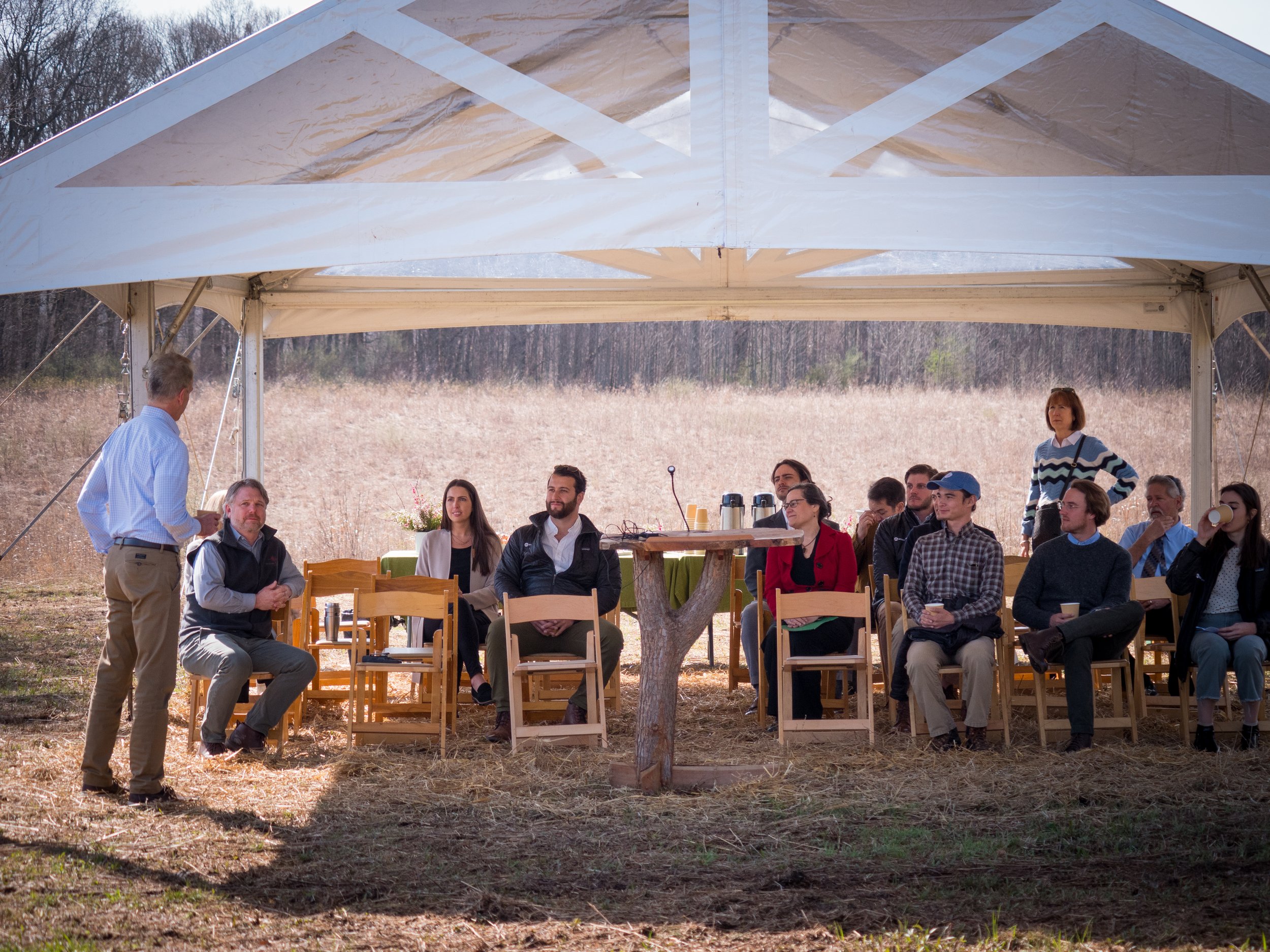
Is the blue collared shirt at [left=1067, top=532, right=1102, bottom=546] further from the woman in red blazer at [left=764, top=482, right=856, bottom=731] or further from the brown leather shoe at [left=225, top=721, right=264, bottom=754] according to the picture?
the brown leather shoe at [left=225, top=721, right=264, bottom=754]

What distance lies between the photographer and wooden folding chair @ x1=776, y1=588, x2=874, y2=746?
5.30 meters

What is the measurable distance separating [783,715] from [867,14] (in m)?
2.92

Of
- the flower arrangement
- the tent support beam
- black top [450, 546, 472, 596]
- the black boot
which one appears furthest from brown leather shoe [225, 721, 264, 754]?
the black boot

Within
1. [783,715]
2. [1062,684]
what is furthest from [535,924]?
[1062,684]

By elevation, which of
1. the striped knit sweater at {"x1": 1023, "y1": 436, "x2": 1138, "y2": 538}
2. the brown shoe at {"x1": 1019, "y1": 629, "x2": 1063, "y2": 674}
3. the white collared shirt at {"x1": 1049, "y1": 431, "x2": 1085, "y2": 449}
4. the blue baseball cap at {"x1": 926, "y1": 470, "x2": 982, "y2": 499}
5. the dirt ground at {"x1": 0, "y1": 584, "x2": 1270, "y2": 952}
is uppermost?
the white collared shirt at {"x1": 1049, "y1": 431, "x2": 1085, "y2": 449}

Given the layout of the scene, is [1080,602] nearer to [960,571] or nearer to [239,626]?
[960,571]

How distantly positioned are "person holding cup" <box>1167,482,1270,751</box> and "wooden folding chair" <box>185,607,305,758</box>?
3.95 metres

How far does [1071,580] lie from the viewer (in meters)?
5.51

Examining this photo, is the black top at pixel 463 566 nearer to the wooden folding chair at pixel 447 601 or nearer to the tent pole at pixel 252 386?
the wooden folding chair at pixel 447 601

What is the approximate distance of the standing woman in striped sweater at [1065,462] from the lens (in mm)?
6828

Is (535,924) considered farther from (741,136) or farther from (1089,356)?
(1089,356)

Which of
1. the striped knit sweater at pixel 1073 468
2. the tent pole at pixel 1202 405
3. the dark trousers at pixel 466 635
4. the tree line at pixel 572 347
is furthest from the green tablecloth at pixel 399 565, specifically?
the tree line at pixel 572 347

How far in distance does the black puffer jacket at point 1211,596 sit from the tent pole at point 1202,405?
250 cm

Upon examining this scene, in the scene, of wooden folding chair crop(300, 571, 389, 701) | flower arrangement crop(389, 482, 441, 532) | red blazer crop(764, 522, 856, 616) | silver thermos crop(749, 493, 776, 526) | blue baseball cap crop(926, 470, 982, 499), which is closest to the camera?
blue baseball cap crop(926, 470, 982, 499)
